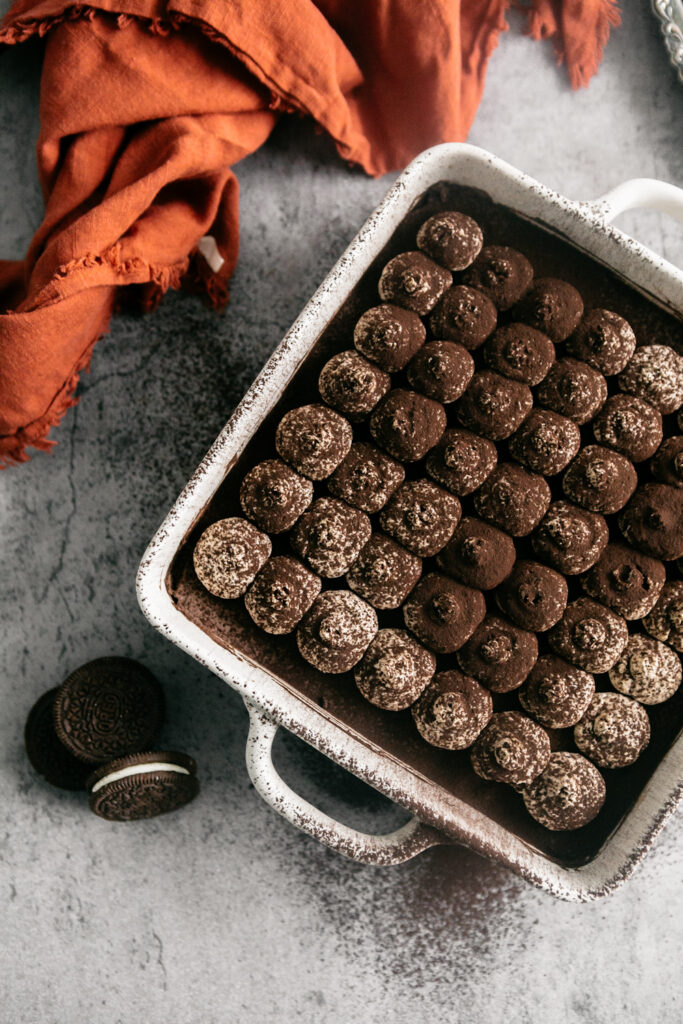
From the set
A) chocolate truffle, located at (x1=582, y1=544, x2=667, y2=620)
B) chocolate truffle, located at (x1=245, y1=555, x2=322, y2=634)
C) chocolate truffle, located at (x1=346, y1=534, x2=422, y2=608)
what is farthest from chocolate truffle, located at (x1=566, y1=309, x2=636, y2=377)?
chocolate truffle, located at (x1=245, y1=555, x2=322, y2=634)

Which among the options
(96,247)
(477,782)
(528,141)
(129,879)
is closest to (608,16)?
(528,141)

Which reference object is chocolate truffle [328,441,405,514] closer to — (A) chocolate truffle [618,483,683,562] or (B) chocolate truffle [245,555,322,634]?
(B) chocolate truffle [245,555,322,634]

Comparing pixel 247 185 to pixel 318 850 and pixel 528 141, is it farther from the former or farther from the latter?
pixel 318 850

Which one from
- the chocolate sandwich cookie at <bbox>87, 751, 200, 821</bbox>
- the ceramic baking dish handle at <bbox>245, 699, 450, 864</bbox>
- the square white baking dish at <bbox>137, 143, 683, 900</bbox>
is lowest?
the chocolate sandwich cookie at <bbox>87, 751, 200, 821</bbox>

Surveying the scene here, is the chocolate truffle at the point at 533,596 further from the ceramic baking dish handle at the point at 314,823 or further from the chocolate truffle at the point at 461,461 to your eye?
the ceramic baking dish handle at the point at 314,823

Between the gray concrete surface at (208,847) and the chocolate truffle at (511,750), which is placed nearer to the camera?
the chocolate truffle at (511,750)

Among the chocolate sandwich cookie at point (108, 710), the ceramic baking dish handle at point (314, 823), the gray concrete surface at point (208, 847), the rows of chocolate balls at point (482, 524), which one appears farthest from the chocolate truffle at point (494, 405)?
the chocolate sandwich cookie at point (108, 710)
